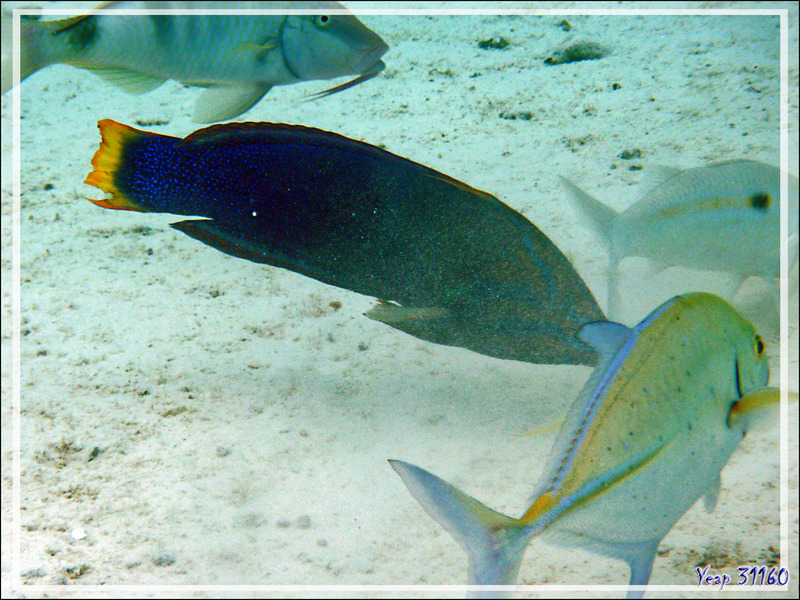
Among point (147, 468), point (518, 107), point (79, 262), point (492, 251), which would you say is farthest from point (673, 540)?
point (79, 262)

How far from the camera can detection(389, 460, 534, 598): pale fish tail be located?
→ 729 mm

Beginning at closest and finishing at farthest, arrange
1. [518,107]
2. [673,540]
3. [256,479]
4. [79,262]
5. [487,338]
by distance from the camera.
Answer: [673,540] → [256,479] → [487,338] → [79,262] → [518,107]

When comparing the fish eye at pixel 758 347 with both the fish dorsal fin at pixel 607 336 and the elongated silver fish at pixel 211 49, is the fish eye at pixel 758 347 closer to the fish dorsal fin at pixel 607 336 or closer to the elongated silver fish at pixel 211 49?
the fish dorsal fin at pixel 607 336

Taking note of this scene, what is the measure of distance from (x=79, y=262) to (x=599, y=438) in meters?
2.24

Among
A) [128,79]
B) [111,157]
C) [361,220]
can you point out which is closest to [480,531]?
[361,220]

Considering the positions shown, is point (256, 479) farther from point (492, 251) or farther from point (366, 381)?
point (492, 251)

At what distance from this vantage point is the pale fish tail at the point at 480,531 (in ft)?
2.39

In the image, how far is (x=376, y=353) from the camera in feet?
5.34

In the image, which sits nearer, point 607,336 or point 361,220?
point 607,336

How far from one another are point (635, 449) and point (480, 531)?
11.3 inches

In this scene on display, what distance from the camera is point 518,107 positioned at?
253 cm

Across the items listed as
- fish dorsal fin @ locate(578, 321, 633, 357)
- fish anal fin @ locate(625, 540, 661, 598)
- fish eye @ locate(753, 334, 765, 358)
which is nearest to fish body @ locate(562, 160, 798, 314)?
fish eye @ locate(753, 334, 765, 358)

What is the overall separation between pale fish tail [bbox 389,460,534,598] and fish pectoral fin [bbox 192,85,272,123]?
4.05 ft

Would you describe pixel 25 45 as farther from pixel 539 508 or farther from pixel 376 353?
pixel 539 508
